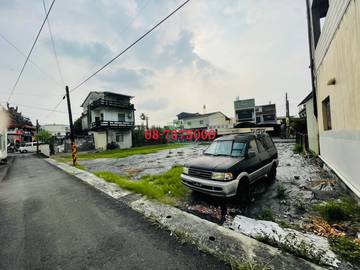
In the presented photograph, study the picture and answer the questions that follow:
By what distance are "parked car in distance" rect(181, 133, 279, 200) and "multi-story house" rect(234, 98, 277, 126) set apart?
31.6 metres

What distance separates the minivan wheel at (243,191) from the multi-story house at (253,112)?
32.9 m

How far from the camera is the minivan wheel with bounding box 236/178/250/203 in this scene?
4.04 m

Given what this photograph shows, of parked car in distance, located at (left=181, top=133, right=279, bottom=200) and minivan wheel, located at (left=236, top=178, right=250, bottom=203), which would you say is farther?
minivan wheel, located at (left=236, top=178, right=250, bottom=203)

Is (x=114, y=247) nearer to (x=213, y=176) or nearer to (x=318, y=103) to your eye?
(x=213, y=176)

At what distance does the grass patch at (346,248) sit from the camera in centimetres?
210

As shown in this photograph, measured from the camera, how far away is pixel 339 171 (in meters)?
4.99

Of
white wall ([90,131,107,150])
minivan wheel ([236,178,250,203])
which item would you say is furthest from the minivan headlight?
white wall ([90,131,107,150])

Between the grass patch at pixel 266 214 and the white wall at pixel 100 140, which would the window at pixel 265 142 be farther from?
the white wall at pixel 100 140

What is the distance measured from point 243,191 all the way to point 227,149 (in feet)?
4.27

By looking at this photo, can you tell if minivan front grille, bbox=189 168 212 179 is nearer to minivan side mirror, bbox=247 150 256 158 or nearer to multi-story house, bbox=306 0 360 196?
minivan side mirror, bbox=247 150 256 158

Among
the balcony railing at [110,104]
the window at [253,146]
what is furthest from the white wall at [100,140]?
the window at [253,146]

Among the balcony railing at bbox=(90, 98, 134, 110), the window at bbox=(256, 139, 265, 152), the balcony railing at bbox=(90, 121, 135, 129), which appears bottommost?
the window at bbox=(256, 139, 265, 152)

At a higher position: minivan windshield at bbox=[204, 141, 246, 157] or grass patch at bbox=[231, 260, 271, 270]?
minivan windshield at bbox=[204, 141, 246, 157]

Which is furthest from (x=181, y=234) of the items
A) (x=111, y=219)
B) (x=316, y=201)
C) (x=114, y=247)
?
(x=316, y=201)
